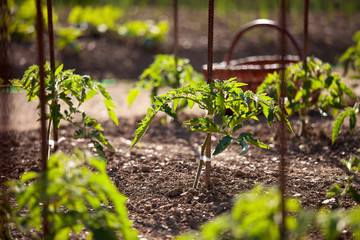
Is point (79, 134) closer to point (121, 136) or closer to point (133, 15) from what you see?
point (121, 136)

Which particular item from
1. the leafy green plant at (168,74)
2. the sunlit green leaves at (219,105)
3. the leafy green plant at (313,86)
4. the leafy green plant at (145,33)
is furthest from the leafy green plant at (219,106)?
the leafy green plant at (145,33)

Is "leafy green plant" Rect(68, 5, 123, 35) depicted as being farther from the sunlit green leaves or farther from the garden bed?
the sunlit green leaves

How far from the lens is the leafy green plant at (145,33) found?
23.3 feet

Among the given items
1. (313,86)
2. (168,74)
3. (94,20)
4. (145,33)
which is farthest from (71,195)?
(94,20)

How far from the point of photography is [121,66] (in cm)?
674

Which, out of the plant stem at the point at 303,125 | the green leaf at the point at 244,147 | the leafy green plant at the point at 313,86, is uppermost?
the leafy green plant at the point at 313,86

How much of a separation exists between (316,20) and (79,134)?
825 cm

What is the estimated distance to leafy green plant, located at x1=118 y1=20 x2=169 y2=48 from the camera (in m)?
7.11

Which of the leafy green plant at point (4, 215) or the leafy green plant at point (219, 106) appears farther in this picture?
the leafy green plant at point (219, 106)

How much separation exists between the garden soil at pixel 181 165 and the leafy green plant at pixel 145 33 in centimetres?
262

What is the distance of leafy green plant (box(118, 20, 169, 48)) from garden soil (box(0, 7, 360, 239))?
262cm

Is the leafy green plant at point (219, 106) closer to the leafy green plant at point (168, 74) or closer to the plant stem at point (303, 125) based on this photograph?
A: the plant stem at point (303, 125)

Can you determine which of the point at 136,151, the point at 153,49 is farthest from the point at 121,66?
the point at 136,151

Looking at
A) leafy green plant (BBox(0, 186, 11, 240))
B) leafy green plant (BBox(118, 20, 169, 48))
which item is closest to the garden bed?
leafy green plant (BBox(0, 186, 11, 240))
